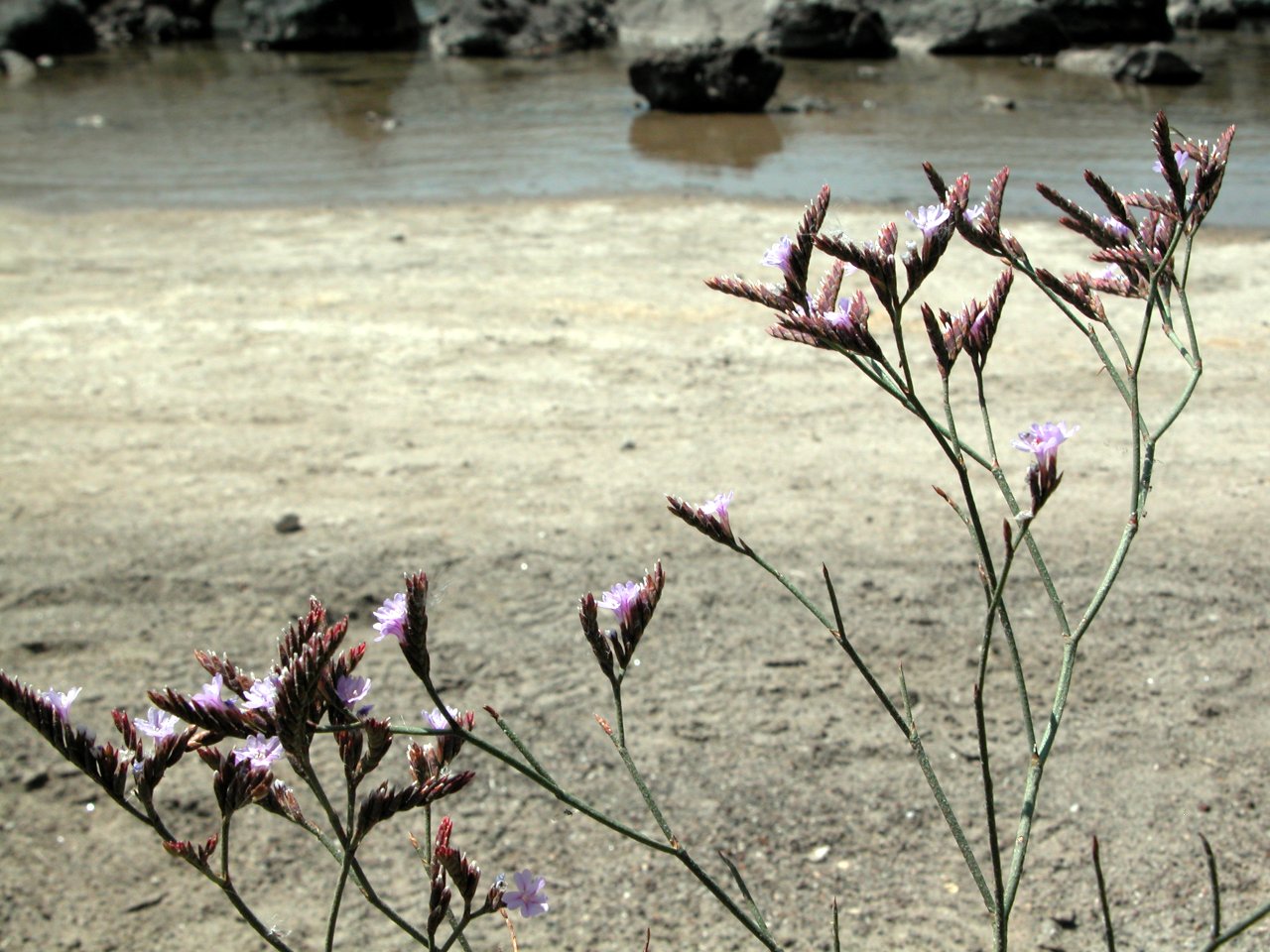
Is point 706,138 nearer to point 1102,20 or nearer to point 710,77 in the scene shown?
point 710,77

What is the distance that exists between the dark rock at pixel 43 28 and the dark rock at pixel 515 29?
6.53 m

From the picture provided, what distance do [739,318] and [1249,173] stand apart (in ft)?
21.4

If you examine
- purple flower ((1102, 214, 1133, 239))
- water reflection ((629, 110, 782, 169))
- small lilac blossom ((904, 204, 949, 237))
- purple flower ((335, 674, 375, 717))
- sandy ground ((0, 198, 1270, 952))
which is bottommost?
sandy ground ((0, 198, 1270, 952))

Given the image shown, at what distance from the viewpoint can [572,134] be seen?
1373 centimetres

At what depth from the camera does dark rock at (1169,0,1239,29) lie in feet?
71.7

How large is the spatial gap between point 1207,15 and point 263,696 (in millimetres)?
24217

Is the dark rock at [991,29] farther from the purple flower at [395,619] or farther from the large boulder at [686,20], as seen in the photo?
the purple flower at [395,619]

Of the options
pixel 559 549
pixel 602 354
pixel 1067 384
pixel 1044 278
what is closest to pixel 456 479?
pixel 559 549

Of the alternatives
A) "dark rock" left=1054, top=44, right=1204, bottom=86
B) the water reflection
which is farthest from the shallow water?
"dark rock" left=1054, top=44, right=1204, bottom=86

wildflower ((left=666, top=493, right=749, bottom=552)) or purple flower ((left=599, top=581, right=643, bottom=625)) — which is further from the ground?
wildflower ((left=666, top=493, right=749, bottom=552))

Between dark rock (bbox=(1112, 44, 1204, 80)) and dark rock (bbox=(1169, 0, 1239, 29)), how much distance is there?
6.98 meters

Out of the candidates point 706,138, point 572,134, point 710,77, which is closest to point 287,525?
point 706,138

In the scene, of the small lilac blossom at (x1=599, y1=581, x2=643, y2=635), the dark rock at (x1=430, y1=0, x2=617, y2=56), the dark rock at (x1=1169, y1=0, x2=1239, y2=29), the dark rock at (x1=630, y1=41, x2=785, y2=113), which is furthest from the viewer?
the dark rock at (x1=1169, y1=0, x2=1239, y2=29)

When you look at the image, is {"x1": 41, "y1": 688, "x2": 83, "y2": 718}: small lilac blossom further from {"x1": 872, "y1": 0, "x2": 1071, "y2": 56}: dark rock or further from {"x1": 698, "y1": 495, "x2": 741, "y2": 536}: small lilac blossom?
{"x1": 872, "y1": 0, "x2": 1071, "y2": 56}: dark rock
